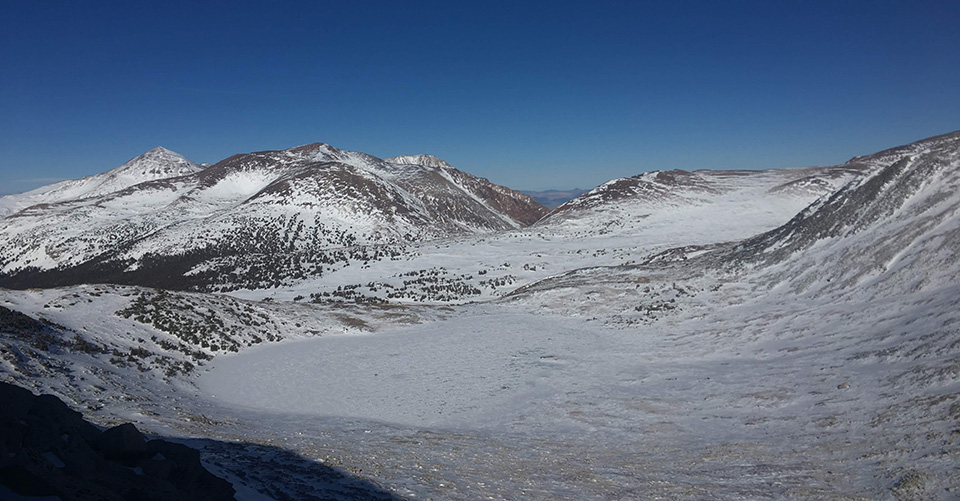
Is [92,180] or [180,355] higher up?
[92,180]

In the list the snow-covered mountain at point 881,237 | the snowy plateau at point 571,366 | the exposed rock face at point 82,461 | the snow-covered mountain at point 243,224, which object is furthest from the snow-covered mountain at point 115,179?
the exposed rock face at point 82,461

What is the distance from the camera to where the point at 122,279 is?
219 feet

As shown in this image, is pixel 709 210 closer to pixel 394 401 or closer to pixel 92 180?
pixel 394 401

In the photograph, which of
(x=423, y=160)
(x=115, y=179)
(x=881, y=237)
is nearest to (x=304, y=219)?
(x=881, y=237)

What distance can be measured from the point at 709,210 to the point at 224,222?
8548 centimetres

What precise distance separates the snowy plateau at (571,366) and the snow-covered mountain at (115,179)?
15544cm

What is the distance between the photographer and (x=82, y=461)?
20.4 ft

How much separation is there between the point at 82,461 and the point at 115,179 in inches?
8119

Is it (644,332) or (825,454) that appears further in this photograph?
(644,332)

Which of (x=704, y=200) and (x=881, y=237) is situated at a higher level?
(x=704, y=200)

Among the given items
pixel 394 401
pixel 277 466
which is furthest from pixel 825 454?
pixel 394 401

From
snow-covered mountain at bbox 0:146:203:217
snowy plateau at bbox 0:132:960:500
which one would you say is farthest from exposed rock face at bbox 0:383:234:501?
snow-covered mountain at bbox 0:146:203:217

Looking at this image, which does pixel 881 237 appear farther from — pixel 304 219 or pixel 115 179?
pixel 115 179

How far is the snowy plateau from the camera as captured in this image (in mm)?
10609
